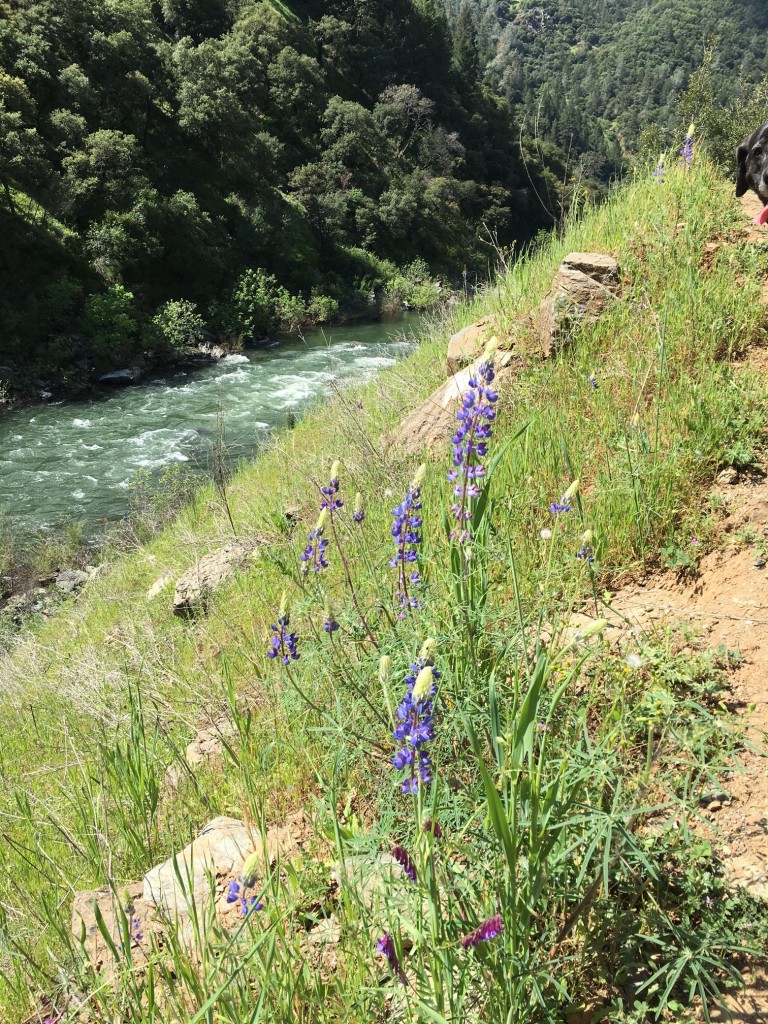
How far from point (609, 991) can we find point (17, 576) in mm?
9790

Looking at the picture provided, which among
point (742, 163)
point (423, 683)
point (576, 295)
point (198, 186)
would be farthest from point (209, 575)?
point (198, 186)

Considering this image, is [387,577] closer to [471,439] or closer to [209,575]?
[471,439]

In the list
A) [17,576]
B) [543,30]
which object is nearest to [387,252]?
[17,576]

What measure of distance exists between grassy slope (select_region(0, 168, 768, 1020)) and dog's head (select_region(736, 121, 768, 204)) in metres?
0.39

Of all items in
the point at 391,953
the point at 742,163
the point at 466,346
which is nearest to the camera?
the point at 391,953

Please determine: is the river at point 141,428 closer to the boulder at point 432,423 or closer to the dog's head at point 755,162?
the boulder at point 432,423

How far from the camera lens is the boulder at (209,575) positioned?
451 cm

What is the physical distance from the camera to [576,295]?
13.6 feet

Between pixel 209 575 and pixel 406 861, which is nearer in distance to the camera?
pixel 406 861

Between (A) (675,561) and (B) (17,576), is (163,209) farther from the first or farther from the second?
(A) (675,561)

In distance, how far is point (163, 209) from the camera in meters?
22.3

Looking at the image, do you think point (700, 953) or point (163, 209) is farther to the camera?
point (163, 209)

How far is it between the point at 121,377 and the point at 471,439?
720 inches

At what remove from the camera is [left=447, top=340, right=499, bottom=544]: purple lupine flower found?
163 cm
